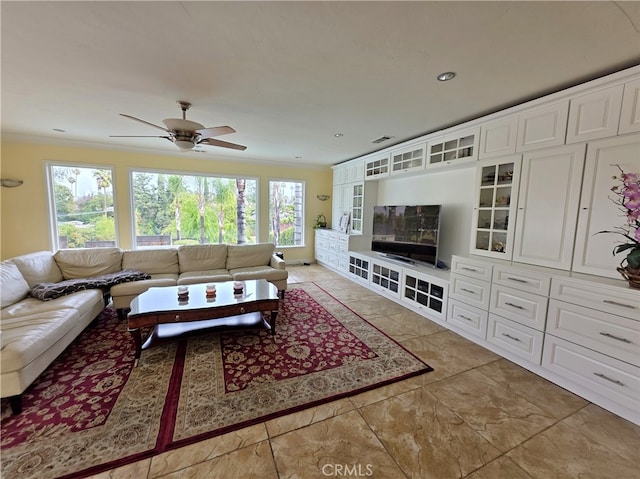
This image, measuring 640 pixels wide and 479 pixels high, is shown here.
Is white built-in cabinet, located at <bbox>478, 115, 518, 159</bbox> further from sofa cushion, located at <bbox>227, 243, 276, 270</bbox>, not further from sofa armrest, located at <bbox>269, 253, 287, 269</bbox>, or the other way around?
sofa cushion, located at <bbox>227, 243, 276, 270</bbox>

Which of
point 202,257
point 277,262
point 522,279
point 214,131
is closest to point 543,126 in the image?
point 522,279

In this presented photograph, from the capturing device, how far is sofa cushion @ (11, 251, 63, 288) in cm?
297

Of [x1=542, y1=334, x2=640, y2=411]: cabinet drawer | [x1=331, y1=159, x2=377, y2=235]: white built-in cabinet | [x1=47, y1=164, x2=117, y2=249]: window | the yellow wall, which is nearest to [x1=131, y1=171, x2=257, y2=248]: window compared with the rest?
the yellow wall

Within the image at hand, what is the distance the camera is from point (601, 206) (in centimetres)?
209

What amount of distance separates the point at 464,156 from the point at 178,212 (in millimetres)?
5429

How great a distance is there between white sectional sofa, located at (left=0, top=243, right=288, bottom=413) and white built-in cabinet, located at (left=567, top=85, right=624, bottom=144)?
366 cm

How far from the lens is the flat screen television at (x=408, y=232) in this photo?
11.9ft

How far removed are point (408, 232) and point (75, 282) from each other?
178 inches

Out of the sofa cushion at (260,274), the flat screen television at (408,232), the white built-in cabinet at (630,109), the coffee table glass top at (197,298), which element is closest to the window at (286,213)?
the sofa cushion at (260,274)

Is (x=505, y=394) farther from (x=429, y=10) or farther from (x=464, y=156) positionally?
(x=429, y=10)

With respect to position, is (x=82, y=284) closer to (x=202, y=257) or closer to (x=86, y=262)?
(x=86, y=262)

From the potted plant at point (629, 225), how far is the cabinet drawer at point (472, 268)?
0.91 meters

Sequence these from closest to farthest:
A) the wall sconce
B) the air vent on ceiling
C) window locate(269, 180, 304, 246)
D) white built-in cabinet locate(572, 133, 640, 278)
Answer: white built-in cabinet locate(572, 133, 640, 278) → the air vent on ceiling → the wall sconce → window locate(269, 180, 304, 246)

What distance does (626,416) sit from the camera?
1846mm
